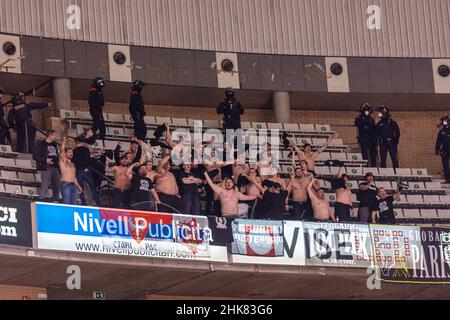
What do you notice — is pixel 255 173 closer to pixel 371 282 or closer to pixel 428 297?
pixel 371 282

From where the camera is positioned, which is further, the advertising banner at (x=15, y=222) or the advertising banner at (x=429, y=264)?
the advertising banner at (x=429, y=264)

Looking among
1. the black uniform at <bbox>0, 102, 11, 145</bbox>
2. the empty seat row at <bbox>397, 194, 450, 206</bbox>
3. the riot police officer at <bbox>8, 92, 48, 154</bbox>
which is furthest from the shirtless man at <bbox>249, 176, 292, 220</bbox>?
the black uniform at <bbox>0, 102, 11, 145</bbox>

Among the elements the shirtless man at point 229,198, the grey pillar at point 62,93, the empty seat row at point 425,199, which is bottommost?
the empty seat row at point 425,199

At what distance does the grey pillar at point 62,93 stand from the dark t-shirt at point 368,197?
6.77 meters

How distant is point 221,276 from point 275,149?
4846 mm

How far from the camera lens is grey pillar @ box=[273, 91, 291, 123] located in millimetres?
29125

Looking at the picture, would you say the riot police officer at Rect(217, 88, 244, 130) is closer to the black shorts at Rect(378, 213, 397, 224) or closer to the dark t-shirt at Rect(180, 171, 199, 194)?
the dark t-shirt at Rect(180, 171, 199, 194)

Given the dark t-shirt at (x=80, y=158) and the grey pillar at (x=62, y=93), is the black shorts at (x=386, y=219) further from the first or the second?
the grey pillar at (x=62, y=93)

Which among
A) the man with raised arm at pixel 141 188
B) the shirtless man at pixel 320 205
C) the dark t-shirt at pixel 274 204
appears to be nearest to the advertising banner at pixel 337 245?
the shirtless man at pixel 320 205

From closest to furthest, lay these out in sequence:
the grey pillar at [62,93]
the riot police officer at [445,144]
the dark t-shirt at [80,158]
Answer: the dark t-shirt at [80,158] < the grey pillar at [62,93] < the riot police officer at [445,144]

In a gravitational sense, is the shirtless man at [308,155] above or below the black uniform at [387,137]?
below

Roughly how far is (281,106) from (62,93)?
5.34m

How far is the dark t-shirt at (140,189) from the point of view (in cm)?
2134

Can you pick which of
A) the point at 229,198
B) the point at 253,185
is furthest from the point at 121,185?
the point at 253,185
